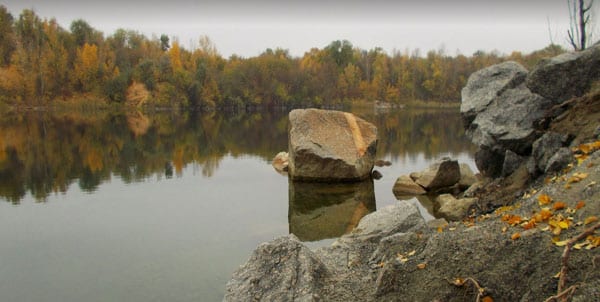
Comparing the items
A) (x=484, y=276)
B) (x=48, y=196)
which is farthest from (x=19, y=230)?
(x=484, y=276)

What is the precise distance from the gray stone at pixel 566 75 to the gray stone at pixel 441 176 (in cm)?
677

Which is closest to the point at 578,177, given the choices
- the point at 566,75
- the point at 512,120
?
the point at 566,75

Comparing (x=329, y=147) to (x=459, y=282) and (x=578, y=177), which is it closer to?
(x=578, y=177)

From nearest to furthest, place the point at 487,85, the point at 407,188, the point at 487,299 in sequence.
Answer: the point at 487,299, the point at 487,85, the point at 407,188

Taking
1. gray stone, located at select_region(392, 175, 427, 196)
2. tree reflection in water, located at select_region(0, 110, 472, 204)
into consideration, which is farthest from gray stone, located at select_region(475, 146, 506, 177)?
tree reflection in water, located at select_region(0, 110, 472, 204)

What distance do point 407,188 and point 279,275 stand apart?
1363 cm

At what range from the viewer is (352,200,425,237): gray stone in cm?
1082

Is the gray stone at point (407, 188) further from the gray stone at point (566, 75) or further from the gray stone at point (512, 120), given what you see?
the gray stone at point (566, 75)

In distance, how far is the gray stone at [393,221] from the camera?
1082 centimetres

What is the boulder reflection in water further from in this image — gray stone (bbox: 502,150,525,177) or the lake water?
gray stone (bbox: 502,150,525,177)

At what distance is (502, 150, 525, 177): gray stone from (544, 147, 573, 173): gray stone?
13.9 feet

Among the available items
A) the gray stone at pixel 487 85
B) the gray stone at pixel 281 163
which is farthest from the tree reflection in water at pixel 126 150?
the gray stone at pixel 487 85

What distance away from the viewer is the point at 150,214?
55.7ft

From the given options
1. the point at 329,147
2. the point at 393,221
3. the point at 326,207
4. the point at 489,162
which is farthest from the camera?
the point at 329,147
